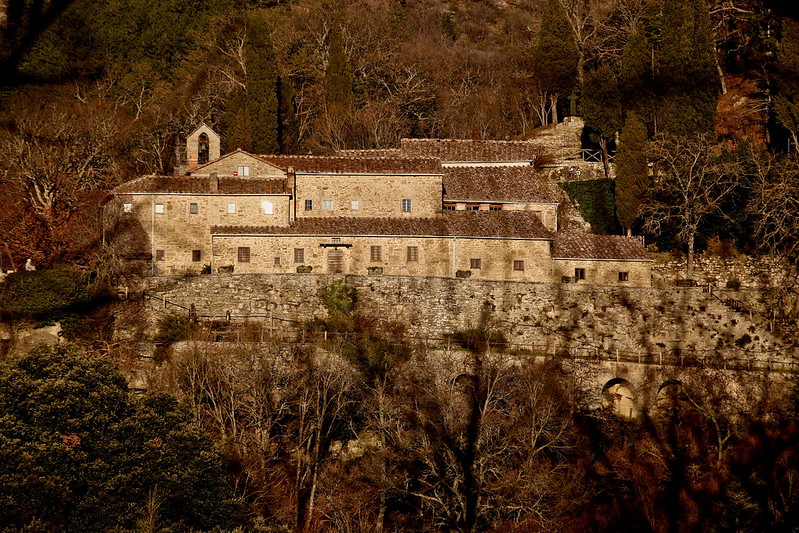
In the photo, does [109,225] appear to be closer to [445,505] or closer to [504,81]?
[445,505]

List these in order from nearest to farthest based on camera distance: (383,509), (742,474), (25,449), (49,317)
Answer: (25,449) → (383,509) → (742,474) → (49,317)

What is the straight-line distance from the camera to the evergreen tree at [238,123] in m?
49.9

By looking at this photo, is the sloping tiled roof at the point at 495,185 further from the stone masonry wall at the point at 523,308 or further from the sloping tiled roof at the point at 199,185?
the sloping tiled roof at the point at 199,185

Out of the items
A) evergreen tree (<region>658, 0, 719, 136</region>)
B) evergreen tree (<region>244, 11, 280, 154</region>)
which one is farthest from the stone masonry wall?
evergreen tree (<region>244, 11, 280, 154</region>)

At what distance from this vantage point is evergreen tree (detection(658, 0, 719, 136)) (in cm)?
4872

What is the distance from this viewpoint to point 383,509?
2994cm

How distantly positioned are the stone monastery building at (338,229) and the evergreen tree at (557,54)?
73.7 ft

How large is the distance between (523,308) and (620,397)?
5.53m

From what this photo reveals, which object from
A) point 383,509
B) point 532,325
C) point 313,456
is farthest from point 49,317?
point 532,325

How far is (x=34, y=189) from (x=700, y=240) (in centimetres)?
3238

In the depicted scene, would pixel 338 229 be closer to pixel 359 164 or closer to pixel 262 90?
pixel 359 164

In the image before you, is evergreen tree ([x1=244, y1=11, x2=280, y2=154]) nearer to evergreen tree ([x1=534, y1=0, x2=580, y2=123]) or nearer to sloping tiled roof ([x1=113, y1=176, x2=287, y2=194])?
sloping tiled roof ([x1=113, y1=176, x2=287, y2=194])

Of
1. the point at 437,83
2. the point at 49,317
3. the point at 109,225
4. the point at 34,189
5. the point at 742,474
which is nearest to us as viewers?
the point at 742,474

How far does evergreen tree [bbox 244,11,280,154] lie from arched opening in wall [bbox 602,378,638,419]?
2343 cm
